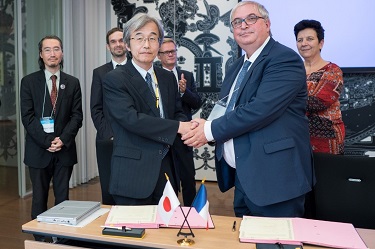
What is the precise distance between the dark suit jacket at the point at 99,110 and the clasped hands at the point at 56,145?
328 mm

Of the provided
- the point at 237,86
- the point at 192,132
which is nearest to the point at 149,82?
the point at 192,132

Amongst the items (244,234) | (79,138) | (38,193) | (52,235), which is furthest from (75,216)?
(79,138)

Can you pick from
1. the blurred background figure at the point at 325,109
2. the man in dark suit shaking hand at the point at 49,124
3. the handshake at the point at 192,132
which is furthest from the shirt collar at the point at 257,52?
the man in dark suit shaking hand at the point at 49,124

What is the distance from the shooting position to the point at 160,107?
223 cm

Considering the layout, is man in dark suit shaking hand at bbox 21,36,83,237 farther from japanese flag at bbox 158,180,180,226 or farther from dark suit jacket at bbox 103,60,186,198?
japanese flag at bbox 158,180,180,226

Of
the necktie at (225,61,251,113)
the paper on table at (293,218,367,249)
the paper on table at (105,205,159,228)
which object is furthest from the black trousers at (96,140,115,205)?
the paper on table at (293,218,367,249)

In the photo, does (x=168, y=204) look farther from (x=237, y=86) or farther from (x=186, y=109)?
(x=186, y=109)

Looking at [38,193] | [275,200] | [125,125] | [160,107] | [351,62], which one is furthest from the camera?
[351,62]

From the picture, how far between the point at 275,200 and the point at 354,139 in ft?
10.2

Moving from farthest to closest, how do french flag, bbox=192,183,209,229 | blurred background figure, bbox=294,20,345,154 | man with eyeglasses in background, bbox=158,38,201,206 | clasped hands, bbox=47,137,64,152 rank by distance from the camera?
man with eyeglasses in background, bbox=158,38,201,206, clasped hands, bbox=47,137,64,152, blurred background figure, bbox=294,20,345,154, french flag, bbox=192,183,209,229

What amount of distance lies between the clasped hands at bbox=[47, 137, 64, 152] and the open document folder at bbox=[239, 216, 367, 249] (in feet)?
6.77

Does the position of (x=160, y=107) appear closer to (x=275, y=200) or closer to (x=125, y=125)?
(x=125, y=125)

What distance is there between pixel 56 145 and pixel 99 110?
461 millimetres

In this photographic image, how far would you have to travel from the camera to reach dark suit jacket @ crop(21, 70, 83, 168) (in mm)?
3305
